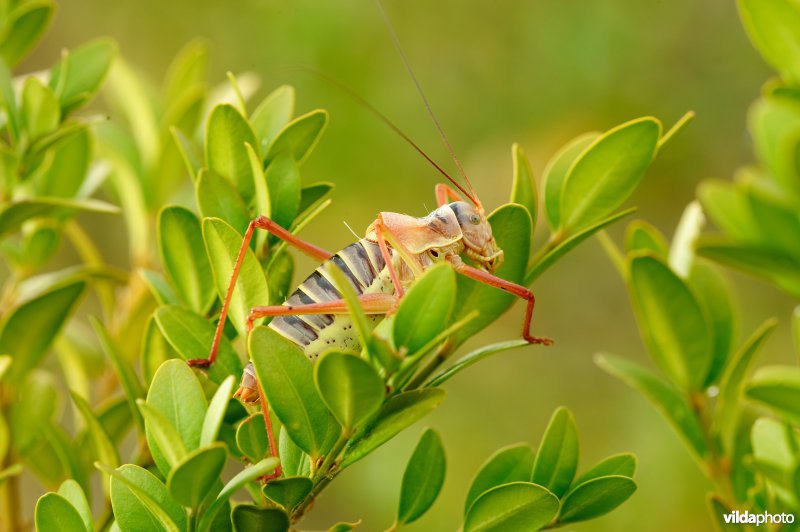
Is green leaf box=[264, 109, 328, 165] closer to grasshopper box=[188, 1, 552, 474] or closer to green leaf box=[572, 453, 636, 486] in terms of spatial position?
grasshopper box=[188, 1, 552, 474]

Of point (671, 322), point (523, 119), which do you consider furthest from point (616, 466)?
point (523, 119)

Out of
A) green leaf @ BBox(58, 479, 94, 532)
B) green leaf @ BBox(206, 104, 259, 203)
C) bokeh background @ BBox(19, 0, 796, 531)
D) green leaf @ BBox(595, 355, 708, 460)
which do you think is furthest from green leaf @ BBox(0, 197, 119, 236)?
bokeh background @ BBox(19, 0, 796, 531)

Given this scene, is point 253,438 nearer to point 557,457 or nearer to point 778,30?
point 557,457

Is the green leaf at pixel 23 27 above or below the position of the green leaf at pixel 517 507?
above

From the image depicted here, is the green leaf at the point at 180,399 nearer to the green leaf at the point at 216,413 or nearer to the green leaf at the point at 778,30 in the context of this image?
the green leaf at the point at 216,413

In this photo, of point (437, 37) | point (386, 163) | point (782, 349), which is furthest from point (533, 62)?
point (782, 349)

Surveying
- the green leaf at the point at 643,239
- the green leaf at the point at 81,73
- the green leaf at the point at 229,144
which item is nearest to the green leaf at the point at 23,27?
the green leaf at the point at 81,73

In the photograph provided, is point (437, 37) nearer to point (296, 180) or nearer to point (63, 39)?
point (63, 39)
